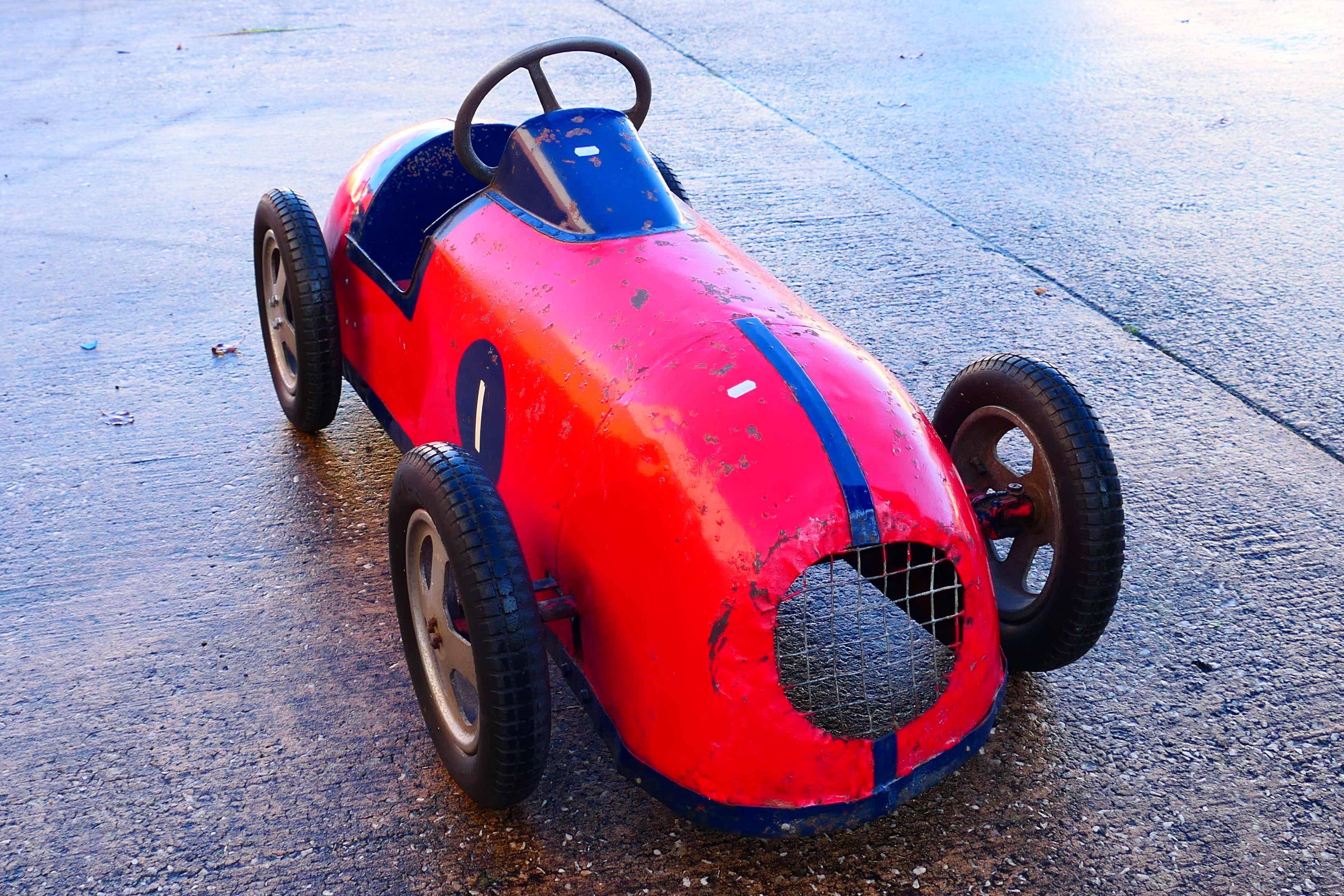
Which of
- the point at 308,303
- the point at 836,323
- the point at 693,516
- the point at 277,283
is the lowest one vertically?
the point at 836,323

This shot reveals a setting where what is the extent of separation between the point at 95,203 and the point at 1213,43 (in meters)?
8.35

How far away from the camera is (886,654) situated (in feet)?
8.09

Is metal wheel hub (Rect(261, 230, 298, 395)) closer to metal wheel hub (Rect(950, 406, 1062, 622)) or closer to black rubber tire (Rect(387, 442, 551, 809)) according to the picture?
black rubber tire (Rect(387, 442, 551, 809))

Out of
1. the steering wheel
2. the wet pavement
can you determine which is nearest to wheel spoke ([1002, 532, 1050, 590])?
the wet pavement

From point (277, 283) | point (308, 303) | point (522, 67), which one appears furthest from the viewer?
point (277, 283)

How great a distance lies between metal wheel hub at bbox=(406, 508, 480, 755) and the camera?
2.49 m

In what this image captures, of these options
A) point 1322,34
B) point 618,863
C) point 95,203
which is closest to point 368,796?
point 618,863

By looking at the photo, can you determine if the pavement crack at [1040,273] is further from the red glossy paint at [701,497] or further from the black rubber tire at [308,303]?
the black rubber tire at [308,303]

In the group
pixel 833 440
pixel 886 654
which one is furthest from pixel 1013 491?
pixel 833 440

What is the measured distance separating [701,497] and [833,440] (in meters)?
0.28

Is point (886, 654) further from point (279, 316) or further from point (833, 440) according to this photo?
point (279, 316)

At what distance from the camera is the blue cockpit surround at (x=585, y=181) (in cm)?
290

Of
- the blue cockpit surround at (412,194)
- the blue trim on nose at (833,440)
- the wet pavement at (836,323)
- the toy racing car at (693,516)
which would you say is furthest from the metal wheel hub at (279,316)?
the blue trim on nose at (833,440)

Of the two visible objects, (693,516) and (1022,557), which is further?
(1022,557)
